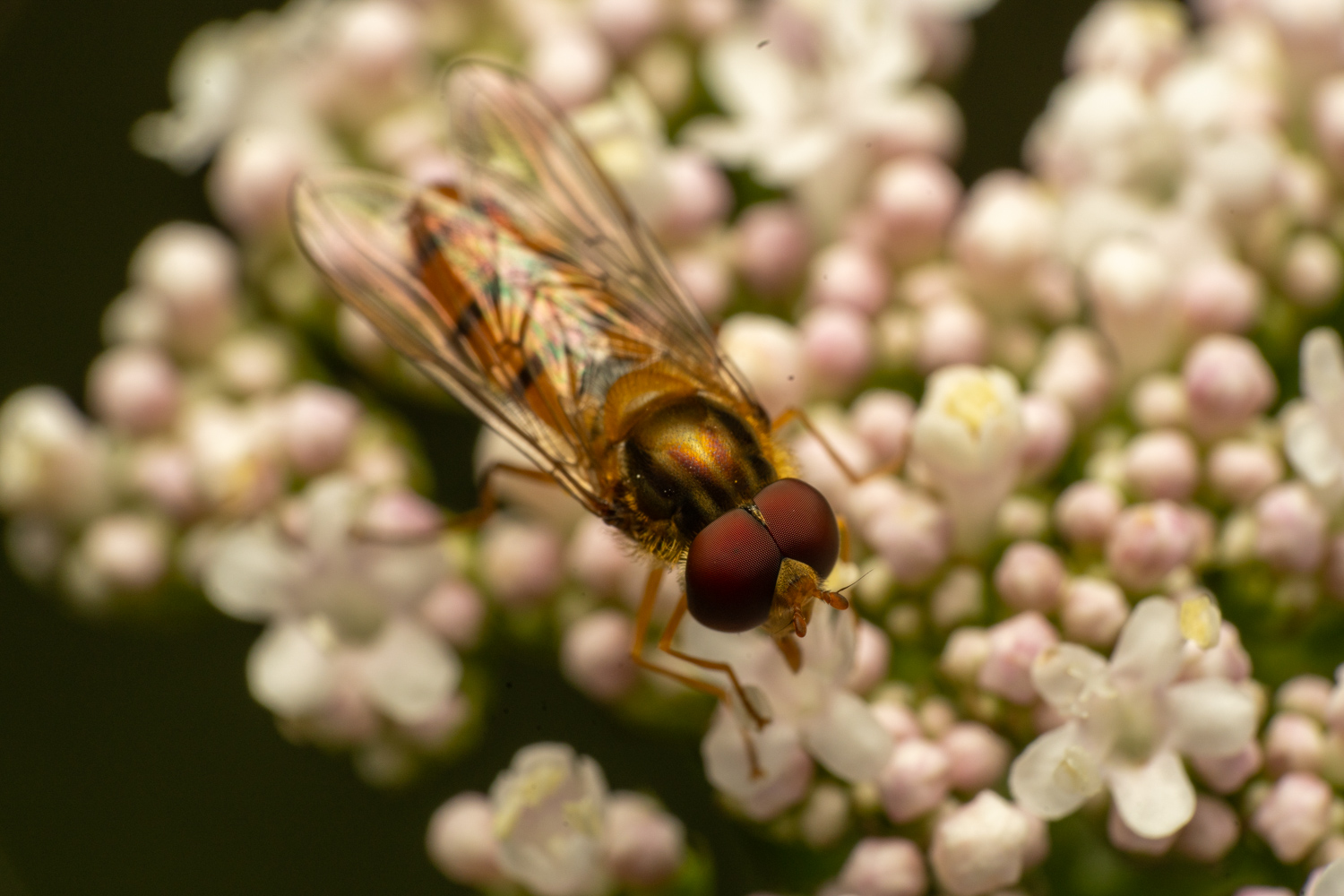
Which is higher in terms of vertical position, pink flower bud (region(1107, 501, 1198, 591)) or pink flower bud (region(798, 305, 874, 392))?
pink flower bud (region(798, 305, 874, 392))

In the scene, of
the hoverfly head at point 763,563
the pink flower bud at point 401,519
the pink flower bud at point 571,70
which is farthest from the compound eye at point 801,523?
the pink flower bud at point 571,70

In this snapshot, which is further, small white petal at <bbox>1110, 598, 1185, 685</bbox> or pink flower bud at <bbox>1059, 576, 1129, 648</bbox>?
pink flower bud at <bbox>1059, 576, 1129, 648</bbox>

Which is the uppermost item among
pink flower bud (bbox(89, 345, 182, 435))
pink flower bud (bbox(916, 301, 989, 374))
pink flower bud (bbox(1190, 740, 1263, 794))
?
pink flower bud (bbox(916, 301, 989, 374))

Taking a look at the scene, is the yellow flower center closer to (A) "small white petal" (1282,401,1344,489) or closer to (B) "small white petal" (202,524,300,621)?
(A) "small white petal" (1282,401,1344,489)

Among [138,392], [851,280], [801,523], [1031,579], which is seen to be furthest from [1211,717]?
[138,392]

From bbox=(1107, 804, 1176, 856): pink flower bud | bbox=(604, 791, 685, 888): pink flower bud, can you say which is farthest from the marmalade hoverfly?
bbox=(1107, 804, 1176, 856): pink flower bud
